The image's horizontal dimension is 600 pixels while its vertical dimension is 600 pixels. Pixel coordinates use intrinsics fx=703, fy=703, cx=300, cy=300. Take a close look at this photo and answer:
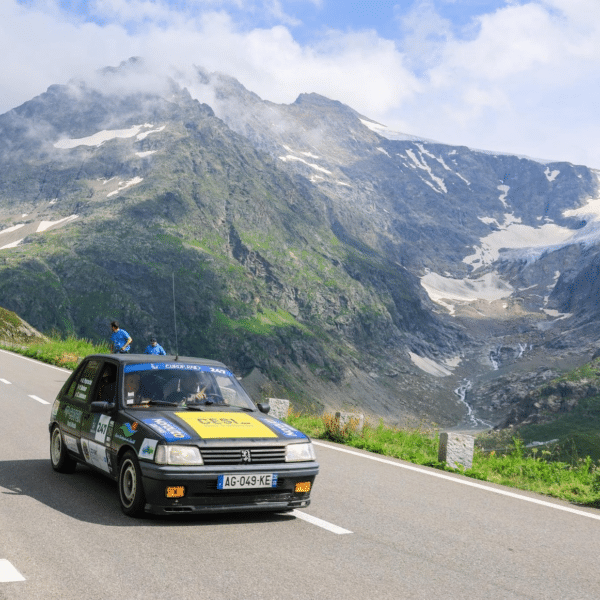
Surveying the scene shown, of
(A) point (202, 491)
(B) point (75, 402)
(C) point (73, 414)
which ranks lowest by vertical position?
(A) point (202, 491)

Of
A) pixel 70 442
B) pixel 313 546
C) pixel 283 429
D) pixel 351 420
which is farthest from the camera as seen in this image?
pixel 351 420

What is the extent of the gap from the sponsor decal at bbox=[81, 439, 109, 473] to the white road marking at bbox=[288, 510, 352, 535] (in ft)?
6.96

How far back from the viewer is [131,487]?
6.98 meters

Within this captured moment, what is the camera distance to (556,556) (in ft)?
20.8

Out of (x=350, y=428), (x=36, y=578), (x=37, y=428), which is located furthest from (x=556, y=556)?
(x=37, y=428)

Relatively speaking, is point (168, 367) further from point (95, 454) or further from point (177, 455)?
point (177, 455)

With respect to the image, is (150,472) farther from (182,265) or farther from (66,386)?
(182,265)

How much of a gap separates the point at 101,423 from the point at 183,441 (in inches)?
65.0

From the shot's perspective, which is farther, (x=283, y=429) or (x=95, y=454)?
(x=95, y=454)

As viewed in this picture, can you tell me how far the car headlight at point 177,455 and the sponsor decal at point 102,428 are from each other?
1321 millimetres

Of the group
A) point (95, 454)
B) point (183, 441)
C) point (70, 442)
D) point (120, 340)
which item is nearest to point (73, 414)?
point (70, 442)

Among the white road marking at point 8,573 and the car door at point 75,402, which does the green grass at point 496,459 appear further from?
the white road marking at point 8,573

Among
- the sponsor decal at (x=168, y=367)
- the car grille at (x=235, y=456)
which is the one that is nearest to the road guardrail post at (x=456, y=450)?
the sponsor decal at (x=168, y=367)

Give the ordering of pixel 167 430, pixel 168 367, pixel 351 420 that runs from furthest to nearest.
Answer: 1. pixel 351 420
2. pixel 168 367
3. pixel 167 430
